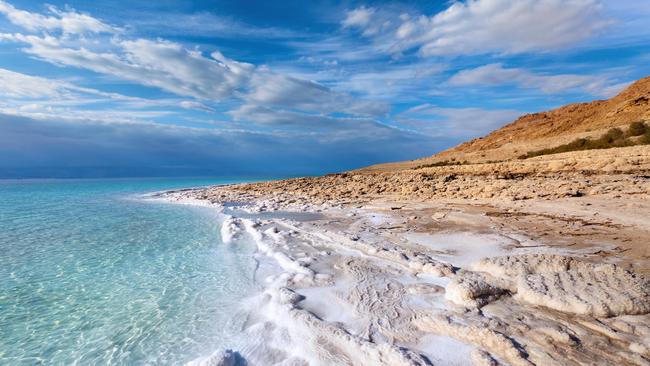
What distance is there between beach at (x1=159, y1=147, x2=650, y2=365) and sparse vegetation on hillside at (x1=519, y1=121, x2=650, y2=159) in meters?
16.2

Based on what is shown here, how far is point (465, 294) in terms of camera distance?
441cm

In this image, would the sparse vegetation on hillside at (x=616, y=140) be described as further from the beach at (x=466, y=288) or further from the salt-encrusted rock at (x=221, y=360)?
the salt-encrusted rock at (x=221, y=360)

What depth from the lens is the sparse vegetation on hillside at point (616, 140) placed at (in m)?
21.5

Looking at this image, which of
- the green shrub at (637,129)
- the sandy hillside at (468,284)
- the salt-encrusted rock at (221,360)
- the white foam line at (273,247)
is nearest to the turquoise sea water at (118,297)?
the salt-encrusted rock at (221,360)

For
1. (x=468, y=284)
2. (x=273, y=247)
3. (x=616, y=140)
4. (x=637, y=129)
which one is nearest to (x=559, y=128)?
(x=637, y=129)

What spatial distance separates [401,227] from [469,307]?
17.2 feet

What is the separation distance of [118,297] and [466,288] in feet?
19.4

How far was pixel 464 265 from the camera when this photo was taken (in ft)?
19.5

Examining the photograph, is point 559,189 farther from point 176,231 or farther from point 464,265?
point 176,231

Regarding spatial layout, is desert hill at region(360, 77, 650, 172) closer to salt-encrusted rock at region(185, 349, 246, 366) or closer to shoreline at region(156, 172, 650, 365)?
shoreline at region(156, 172, 650, 365)

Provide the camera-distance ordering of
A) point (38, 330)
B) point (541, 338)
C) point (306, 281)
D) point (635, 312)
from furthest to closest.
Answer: point (306, 281) → point (38, 330) → point (635, 312) → point (541, 338)

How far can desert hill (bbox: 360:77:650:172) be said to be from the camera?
30.3m

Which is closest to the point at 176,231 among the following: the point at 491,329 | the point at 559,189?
the point at 491,329

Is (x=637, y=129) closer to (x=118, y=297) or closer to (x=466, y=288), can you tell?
(x=466, y=288)
